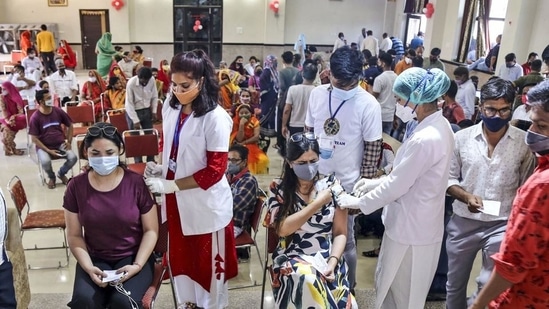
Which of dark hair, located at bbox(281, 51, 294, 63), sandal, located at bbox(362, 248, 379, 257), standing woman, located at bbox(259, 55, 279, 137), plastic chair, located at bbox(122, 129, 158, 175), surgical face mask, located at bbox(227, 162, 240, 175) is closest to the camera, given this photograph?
surgical face mask, located at bbox(227, 162, 240, 175)

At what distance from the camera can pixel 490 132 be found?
2.22 m

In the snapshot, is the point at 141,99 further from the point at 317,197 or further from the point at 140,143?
the point at 317,197

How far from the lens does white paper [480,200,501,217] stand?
83.4 inches

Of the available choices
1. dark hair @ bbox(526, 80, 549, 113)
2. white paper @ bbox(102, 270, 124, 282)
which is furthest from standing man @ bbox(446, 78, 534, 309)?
white paper @ bbox(102, 270, 124, 282)

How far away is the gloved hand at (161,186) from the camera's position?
2.25 metres

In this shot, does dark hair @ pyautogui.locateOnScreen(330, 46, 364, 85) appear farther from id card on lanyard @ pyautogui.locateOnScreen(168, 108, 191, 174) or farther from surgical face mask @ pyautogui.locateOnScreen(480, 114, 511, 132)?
id card on lanyard @ pyautogui.locateOnScreen(168, 108, 191, 174)

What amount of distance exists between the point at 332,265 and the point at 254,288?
117cm

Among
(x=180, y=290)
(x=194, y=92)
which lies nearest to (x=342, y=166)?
(x=194, y=92)

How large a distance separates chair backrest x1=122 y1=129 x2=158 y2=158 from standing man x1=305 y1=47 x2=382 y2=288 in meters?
2.33

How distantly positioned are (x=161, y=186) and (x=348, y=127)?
3.70ft

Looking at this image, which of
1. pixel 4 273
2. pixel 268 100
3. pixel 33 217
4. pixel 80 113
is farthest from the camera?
pixel 268 100

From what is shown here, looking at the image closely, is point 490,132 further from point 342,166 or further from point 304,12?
point 304,12

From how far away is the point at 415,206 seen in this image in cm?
218

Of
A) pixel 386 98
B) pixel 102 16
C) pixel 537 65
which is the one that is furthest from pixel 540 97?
pixel 102 16
